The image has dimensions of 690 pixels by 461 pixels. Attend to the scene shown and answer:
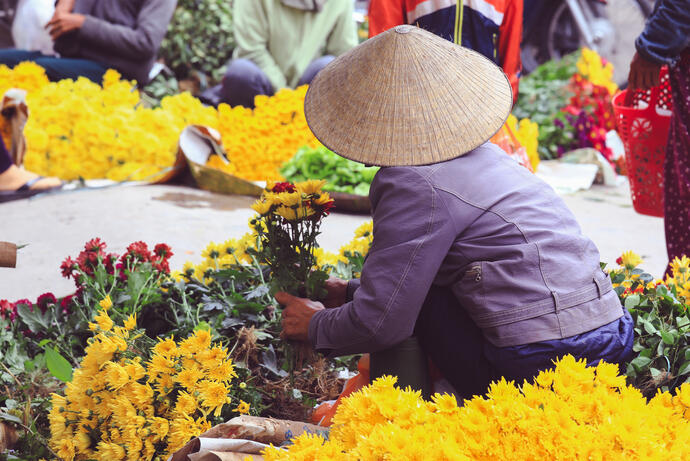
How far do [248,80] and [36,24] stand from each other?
1933 mm

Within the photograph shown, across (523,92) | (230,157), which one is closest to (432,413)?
(230,157)

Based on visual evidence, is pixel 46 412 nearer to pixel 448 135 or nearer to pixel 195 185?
pixel 448 135

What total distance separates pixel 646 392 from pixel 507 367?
1.12 feet

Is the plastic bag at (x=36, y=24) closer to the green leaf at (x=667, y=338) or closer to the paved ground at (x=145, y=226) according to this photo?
the paved ground at (x=145, y=226)

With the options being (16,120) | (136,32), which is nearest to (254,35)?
(136,32)

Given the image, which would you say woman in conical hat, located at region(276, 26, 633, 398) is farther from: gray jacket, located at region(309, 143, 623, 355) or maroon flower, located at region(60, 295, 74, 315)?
maroon flower, located at region(60, 295, 74, 315)

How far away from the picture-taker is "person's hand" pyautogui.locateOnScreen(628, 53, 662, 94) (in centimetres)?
264

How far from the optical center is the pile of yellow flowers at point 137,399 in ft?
5.14

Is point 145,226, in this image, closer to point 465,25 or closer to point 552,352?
point 465,25

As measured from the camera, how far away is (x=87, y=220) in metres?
3.93

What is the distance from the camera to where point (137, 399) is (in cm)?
160

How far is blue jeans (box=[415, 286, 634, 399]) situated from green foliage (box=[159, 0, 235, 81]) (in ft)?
21.1

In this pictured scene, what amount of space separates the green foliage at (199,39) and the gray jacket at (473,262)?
647 centimetres

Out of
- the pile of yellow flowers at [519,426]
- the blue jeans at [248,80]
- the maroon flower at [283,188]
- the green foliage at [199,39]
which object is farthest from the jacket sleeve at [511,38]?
the green foliage at [199,39]
